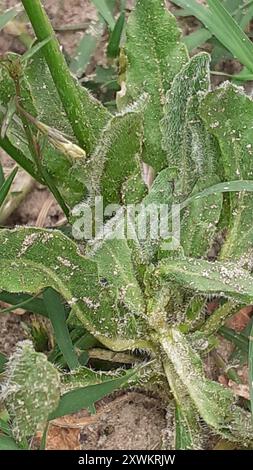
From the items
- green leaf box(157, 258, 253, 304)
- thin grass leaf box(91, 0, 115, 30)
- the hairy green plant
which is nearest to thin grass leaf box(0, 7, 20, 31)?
thin grass leaf box(91, 0, 115, 30)

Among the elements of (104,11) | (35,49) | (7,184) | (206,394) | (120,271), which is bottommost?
(206,394)

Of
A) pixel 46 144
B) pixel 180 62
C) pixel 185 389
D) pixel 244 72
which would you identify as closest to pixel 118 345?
pixel 185 389

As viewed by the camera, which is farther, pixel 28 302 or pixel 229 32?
pixel 229 32

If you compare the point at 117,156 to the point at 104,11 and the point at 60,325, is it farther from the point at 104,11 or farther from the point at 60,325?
the point at 104,11

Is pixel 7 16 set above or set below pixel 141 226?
above

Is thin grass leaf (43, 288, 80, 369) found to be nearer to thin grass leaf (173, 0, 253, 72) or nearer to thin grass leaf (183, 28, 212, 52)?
thin grass leaf (173, 0, 253, 72)

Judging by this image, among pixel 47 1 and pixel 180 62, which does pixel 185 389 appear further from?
pixel 47 1

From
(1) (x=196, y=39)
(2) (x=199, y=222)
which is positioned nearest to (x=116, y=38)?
(1) (x=196, y=39)

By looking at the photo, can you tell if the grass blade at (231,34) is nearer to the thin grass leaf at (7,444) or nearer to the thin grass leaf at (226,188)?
the thin grass leaf at (226,188)
